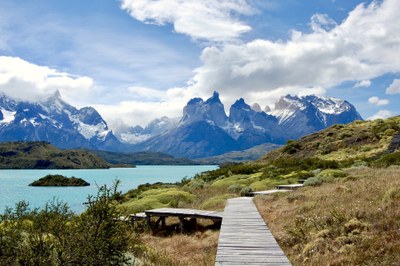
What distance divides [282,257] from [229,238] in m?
2.45

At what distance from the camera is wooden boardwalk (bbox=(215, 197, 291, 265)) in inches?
372

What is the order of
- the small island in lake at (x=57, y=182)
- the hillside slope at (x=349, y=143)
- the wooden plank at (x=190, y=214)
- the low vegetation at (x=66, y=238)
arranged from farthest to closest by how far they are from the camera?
the small island in lake at (x=57, y=182) → the hillside slope at (x=349, y=143) → the wooden plank at (x=190, y=214) → the low vegetation at (x=66, y=238)

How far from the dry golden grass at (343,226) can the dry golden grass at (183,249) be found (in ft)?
7.63

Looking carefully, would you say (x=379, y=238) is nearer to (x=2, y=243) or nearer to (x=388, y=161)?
(x=2, y=243)

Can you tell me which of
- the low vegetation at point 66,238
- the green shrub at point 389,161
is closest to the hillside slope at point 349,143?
the green shrub at point 389,161

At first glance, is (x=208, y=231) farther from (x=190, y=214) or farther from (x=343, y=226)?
(x=343, y=226)

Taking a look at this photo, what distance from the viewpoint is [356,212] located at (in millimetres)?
13094

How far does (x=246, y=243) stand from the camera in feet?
36.9

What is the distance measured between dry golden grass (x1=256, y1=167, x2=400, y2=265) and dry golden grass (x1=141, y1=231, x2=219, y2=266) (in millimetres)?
2325

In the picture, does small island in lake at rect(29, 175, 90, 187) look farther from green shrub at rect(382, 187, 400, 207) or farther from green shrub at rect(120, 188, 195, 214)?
green shrub at rect(382, 187, 400, 207)

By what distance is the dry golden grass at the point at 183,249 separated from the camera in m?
11.7

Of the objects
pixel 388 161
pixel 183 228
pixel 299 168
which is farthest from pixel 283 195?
pixel 299 168

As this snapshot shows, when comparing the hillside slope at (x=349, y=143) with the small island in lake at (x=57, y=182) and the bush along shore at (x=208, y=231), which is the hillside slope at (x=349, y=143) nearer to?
the bush along shore at (x=208, y=231)

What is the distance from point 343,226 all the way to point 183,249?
20.0 ft
